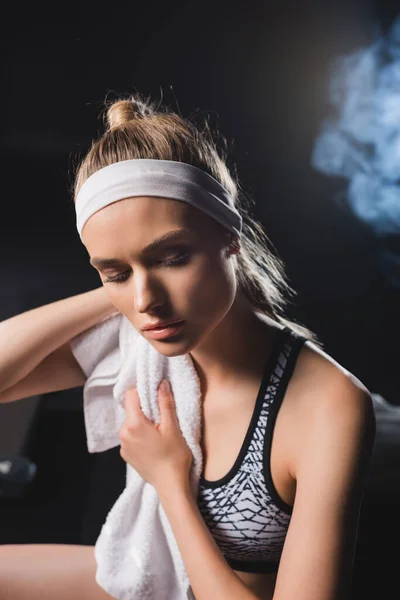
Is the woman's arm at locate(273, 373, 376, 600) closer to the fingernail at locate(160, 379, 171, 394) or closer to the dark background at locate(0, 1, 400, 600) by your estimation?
the fingernail at locate(160, 379, 171, 394)

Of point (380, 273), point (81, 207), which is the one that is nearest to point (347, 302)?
point (380, 273)

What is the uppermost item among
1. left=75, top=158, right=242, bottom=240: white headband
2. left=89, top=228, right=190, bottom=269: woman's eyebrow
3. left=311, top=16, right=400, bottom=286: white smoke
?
left=311, top=16, right=400, bottom=286: white smoke

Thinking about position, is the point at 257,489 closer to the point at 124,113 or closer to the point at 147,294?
the point at 147,294

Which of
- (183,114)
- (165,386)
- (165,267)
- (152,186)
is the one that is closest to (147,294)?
(165,267)

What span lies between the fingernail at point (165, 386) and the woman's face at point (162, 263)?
0.21 meters

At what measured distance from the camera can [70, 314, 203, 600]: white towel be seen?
1150mm

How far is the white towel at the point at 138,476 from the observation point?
1150mm

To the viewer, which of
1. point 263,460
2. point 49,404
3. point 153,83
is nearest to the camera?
point 263,460

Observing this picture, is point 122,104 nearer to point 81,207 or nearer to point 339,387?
point 81,207

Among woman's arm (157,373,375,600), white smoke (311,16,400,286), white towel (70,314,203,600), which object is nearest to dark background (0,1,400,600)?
white smoke (311,16,400,286)

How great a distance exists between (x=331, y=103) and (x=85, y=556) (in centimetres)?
192

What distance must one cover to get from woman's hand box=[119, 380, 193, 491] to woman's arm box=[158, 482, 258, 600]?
0.03 metres

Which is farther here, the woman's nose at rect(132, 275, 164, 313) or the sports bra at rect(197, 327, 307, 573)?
the sports bra at rect(197, 327, 307, 573)

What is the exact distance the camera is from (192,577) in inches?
39.4
